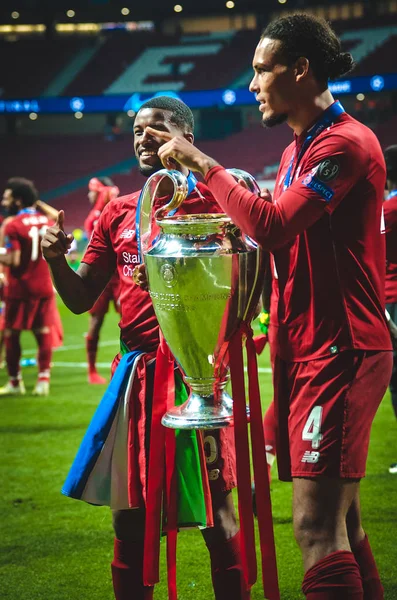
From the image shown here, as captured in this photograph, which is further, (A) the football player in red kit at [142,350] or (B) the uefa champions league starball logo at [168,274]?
(A) the football player in red kit at [142,350]

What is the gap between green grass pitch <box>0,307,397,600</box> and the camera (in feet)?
11.9

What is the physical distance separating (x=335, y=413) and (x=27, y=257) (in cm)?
639

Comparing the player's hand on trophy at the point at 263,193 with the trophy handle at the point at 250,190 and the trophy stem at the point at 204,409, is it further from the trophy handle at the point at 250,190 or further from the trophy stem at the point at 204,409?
the trophy stem at the point at 204,409

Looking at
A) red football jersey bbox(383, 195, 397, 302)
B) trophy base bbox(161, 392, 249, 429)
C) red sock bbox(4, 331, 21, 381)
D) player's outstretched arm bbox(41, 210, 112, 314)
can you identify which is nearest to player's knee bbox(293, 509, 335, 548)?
trophy base bbox(161, 392, 249, 429)

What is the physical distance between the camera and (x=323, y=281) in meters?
2.18

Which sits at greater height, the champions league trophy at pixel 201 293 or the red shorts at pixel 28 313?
the champions league trophy at pixel 201 293

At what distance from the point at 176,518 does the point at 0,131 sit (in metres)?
32.2

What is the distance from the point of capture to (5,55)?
33.2 m

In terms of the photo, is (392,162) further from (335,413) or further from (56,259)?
(335,413)

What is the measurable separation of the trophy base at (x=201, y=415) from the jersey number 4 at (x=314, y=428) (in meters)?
0.19

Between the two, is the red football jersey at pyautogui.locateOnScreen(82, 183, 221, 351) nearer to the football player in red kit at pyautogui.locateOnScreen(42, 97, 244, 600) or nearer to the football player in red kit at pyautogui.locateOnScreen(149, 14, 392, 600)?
the football player in red kit at pyautogui.locateOnScreen(42, 97, 244, 600)

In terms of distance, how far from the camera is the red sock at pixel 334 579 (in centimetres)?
214

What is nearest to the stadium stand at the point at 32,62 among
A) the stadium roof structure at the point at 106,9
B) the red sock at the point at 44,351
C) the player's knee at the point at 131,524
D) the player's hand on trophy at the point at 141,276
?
the stadium roof structure at the point at 106,9

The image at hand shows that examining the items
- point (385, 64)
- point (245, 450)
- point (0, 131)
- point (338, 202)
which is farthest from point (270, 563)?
point (0, 131)
